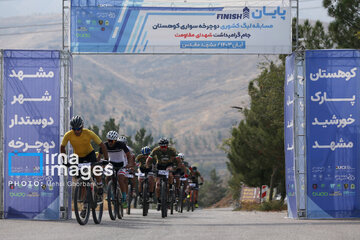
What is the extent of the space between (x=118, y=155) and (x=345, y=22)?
16.2 metres

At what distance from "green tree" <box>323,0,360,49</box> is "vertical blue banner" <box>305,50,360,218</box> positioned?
37.6 feet

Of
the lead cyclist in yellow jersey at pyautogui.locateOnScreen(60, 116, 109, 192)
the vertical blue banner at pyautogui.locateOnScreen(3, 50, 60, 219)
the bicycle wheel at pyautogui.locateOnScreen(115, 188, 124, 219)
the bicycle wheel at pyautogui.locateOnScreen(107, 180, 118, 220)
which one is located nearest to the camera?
the lead cyclist in yellow jersey at pyautogui.locateOnScreen(60, 116, 109, 192)

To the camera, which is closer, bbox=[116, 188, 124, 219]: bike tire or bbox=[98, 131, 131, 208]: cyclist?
bbox=[98, 131, 131, 208]: cyclist

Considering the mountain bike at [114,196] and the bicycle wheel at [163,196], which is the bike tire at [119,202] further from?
the bicycle wheel at [163,196]

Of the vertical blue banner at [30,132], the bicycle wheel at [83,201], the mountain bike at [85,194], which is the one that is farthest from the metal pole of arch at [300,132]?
the bicycle wheel at [83,201]

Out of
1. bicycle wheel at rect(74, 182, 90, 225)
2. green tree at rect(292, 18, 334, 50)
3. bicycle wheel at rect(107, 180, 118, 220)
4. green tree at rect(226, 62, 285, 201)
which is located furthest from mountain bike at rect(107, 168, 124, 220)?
green tree at rect(226, 62, 285, 201)

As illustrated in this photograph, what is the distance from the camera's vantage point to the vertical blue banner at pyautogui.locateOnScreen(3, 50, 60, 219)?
18.4 meters

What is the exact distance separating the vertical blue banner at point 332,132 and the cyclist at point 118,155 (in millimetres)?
4800

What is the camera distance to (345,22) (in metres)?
31.0

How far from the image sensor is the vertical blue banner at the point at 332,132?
62.7 ft

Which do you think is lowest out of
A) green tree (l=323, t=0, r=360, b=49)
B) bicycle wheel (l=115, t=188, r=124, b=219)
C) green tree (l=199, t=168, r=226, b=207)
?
green tree (l=199, t=168, r=226, b=207)

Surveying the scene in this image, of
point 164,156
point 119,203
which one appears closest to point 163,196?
point 119,203

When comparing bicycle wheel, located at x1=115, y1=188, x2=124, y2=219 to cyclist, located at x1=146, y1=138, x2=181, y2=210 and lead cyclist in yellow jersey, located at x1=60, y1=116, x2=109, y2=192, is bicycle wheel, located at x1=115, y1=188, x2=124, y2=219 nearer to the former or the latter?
cyclist, located at x1=146, y1=138, x2=181, y2=210

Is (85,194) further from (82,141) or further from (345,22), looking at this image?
(345,22)
